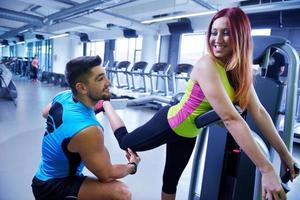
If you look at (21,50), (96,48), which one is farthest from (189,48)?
(21,50)

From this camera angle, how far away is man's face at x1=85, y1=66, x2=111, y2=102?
4.73ft

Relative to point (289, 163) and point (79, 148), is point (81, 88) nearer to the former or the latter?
point (79, 148)

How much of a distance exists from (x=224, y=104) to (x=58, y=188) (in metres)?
1.05

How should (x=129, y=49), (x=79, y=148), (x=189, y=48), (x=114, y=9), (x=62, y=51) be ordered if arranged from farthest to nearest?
(x=62, y=51) → (x=129, y=49) → (x=189, y=48) → (x=114, y=9) → (x=79, y=148)

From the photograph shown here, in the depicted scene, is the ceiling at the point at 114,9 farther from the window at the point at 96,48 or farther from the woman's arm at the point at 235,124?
the woman's arm at the point at 235,124

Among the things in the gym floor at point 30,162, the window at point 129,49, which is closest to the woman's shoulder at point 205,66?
the gym floor at point 30,162

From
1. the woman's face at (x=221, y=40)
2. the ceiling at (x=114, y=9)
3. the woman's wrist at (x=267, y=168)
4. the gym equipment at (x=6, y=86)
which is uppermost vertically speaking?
the ceiling at (x=114, y=9)

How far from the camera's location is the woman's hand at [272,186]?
1004mm

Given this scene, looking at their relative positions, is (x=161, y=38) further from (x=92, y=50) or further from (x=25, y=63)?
(x=25, y=63)

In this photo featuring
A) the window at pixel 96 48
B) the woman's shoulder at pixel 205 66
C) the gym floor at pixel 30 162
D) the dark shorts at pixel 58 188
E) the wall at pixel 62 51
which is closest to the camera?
the woman's shoulder at pixel 205 66

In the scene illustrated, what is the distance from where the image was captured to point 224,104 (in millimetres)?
1069

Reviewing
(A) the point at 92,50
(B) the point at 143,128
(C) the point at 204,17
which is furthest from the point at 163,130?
(A) the point at 92,50

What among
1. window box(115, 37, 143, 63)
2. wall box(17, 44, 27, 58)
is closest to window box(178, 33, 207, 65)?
window box(115, 37, 143, 63)

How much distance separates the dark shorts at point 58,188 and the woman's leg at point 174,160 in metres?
0.60
